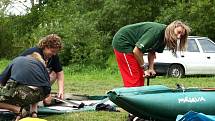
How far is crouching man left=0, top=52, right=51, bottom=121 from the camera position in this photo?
20.6 feet

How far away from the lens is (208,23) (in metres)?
23.0

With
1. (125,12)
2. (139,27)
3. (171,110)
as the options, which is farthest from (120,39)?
(125,12)

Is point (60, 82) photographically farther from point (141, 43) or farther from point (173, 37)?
point (173, 37)

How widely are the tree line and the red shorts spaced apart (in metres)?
11.5

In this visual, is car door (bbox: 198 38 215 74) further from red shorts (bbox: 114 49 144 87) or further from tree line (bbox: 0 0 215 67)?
red shorts (bbox: 114 49 144 87)

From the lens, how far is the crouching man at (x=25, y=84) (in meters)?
6.28

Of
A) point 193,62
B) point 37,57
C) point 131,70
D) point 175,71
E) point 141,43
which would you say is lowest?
point 175,71

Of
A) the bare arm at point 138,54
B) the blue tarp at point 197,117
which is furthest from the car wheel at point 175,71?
the blue tarp at point 197,117

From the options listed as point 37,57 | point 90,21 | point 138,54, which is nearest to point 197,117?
point 138,54

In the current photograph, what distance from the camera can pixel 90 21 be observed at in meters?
22.6

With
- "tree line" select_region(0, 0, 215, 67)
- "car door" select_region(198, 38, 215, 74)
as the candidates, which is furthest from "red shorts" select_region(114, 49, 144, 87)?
"tree line" select_region(0, 0, 215, 67)

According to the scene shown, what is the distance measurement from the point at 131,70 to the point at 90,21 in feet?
51.8

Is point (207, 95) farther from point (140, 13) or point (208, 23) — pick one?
point (140, 13)

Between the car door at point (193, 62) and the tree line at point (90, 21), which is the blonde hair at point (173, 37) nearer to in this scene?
the car door at point (193, 62)
